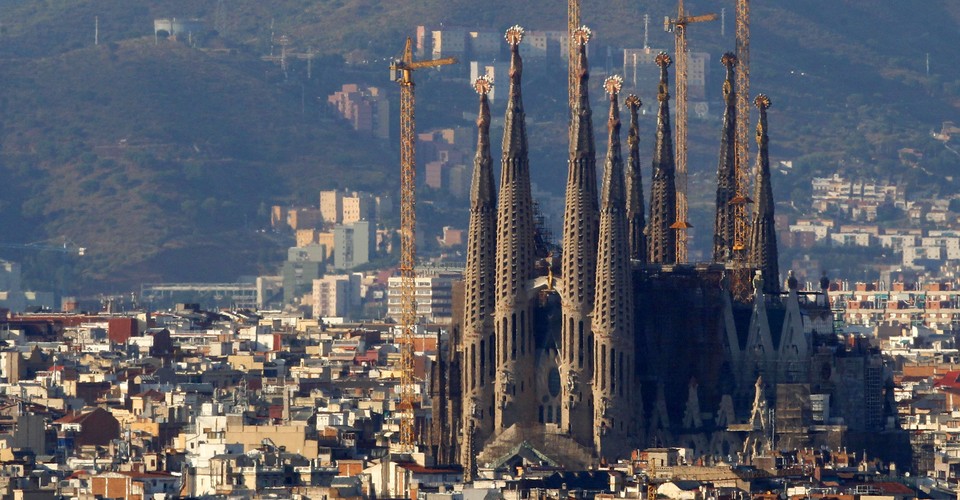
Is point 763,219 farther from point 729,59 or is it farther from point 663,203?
point 729,59

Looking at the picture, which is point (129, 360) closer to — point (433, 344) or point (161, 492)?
point (433, 344)

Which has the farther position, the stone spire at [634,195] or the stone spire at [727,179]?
the stone spire at [727,179]

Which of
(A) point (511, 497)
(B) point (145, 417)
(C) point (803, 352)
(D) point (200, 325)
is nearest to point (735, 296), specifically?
(C) point (803, 352)

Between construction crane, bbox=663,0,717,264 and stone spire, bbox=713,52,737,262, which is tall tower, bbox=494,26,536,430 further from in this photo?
stone spire, bbox=713,52,737,262

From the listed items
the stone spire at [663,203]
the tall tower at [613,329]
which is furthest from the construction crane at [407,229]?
the tall tower at [613,329]

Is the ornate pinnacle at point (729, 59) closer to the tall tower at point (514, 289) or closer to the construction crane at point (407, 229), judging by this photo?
the construction crane at point (407, 229)

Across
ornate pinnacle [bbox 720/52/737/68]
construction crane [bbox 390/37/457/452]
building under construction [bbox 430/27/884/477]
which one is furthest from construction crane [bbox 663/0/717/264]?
building under construction [bbox 430/27/884/477]

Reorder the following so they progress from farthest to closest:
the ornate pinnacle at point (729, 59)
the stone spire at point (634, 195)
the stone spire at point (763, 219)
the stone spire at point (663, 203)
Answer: the ornate pinnacle at point (729, 59) → the stone spire at point (763, 219) → the stone spire at point (663, 203) → the stone spire at point (634, 195)
